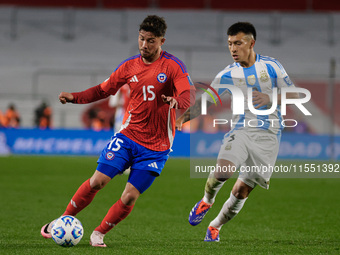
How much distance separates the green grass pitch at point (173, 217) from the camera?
5.41 m

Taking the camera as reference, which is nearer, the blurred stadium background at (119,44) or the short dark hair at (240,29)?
the short dark hair at (240,29)

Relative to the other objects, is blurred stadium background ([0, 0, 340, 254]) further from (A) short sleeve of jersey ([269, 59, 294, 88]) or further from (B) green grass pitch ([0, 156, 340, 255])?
(A) short sleeve of jersey ([269, 59, 294, 88])

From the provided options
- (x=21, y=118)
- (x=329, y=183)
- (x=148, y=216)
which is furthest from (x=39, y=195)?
(x=21, y=118)

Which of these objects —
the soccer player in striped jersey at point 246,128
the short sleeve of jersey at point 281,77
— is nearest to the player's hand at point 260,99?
the soccer player in striped jersey at point 246,128

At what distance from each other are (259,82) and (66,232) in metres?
2.53

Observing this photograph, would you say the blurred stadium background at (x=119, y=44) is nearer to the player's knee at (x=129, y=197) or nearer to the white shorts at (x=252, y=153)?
the white shorts at (x=252, y=153)

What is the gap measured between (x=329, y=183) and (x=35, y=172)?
696 centimetres

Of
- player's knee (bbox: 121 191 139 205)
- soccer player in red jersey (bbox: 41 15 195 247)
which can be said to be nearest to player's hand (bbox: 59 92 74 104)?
soccer player in red jersey (bbox: 41 15 195 247)

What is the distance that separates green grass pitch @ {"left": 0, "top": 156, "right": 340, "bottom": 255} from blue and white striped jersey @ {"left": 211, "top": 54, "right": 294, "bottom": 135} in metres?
1.22

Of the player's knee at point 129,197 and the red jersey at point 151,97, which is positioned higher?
the red jersey at point 151,97

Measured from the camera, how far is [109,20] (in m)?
27.5

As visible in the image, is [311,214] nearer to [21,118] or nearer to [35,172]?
[35,172]

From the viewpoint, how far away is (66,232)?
16.7 feet

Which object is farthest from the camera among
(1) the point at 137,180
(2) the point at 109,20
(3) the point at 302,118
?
(2) the point at 109,20
